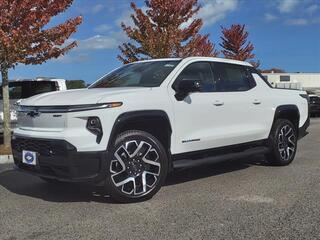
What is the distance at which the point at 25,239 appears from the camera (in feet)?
15.6

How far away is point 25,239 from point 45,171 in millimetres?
1270

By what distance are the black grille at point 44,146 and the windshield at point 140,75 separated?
1454mm

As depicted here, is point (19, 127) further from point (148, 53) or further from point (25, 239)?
point (148, 53)

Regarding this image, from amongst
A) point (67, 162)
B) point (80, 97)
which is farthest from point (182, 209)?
point (80, 97)

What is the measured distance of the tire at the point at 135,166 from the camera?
5832 millimetres

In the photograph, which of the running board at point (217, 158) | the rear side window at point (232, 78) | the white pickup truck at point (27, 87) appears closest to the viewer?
the running board at point (217, 158)

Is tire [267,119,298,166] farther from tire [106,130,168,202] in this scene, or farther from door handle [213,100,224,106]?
tire [106,130,168,202]

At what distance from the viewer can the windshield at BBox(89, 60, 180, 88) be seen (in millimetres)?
6668

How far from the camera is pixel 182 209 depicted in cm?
571

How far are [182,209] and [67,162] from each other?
4.56 feet

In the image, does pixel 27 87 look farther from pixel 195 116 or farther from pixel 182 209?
pixel 182 209

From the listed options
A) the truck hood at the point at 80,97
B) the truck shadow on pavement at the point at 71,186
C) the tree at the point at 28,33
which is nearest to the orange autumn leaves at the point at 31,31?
the tree at the point at 28,33

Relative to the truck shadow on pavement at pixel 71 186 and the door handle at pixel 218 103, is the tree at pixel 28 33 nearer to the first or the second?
the truck shadow on pavement at pixel 71 186

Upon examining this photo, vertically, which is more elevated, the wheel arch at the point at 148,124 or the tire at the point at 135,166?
the wheel arch at the point at 148,124
